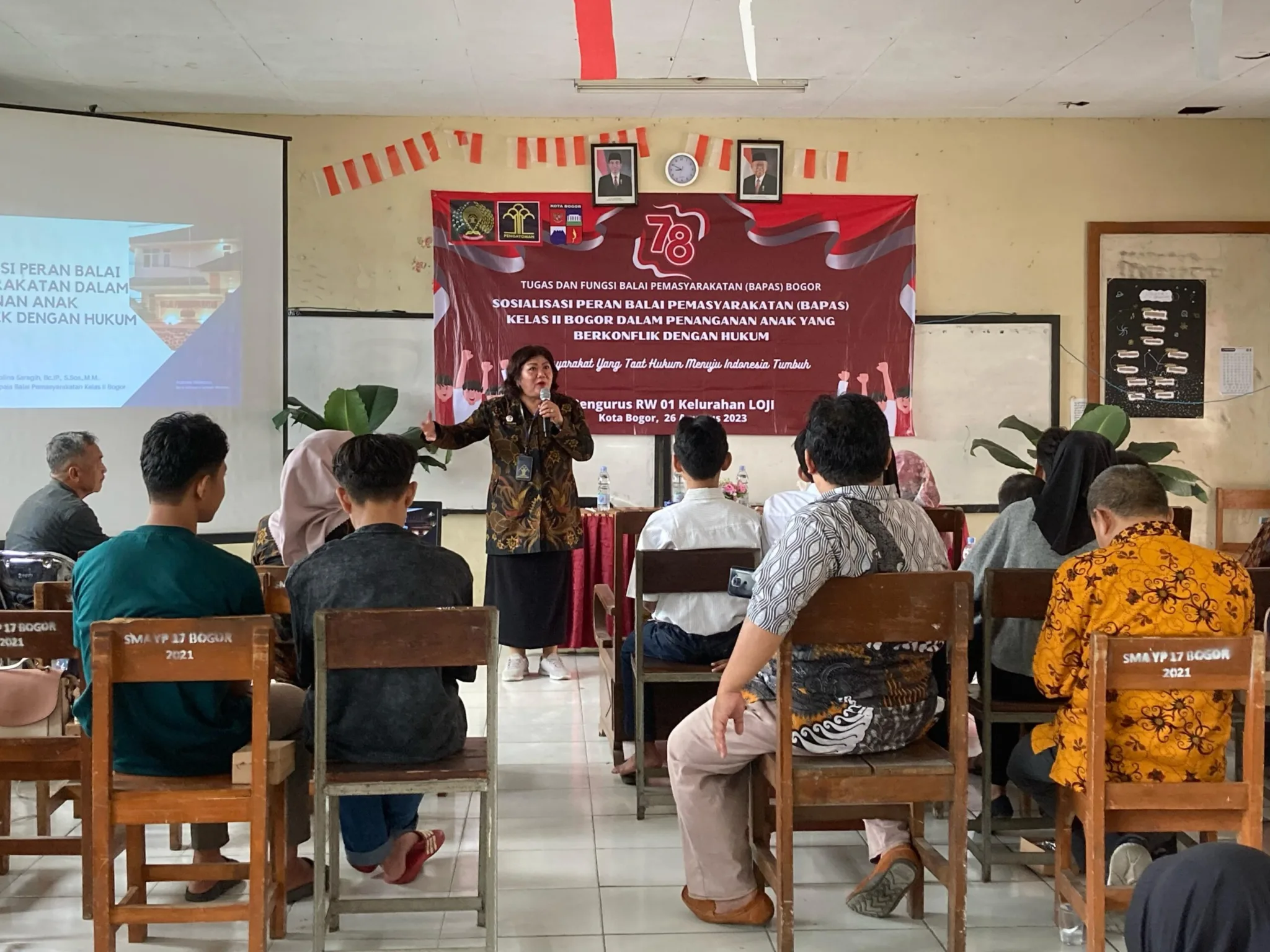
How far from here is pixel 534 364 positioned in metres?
4.74

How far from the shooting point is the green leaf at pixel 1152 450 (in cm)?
527

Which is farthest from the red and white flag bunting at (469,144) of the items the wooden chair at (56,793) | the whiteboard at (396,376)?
the wooden chair at (56,793)

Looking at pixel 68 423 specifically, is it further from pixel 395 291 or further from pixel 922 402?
pixel 922 402

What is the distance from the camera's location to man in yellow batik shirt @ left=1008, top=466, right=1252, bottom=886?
212cm

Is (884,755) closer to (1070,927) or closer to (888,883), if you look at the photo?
(888,883)

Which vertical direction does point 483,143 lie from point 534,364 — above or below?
above

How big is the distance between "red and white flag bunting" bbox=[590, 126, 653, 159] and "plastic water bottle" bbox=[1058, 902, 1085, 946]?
4435mm

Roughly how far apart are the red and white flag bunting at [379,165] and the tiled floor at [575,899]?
3.47m

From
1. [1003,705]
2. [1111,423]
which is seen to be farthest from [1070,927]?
[1111,423]

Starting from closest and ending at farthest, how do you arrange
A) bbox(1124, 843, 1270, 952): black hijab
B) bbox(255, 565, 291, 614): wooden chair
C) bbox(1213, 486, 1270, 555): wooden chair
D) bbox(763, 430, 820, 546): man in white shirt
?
bbox(1124, 843, 1270, 952): black hijab, bbox(255, 565, 291, 614): wooden chair, bbox(763, 430, 820, 546): man in white shirt, bbox(1213, 486, 1270, 555): wooden chair

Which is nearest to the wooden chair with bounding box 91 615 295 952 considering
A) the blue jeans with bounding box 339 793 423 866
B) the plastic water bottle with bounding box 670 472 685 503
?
the blue jeans with bounding box 339 793 423 866

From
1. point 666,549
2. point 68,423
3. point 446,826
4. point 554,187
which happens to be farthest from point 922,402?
point 68,423

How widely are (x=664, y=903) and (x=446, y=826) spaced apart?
783mm

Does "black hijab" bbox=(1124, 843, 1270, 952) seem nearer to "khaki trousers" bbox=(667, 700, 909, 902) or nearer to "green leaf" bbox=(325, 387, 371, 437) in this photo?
"khaki trousers" bbox=(667, 700, 909, 902)
